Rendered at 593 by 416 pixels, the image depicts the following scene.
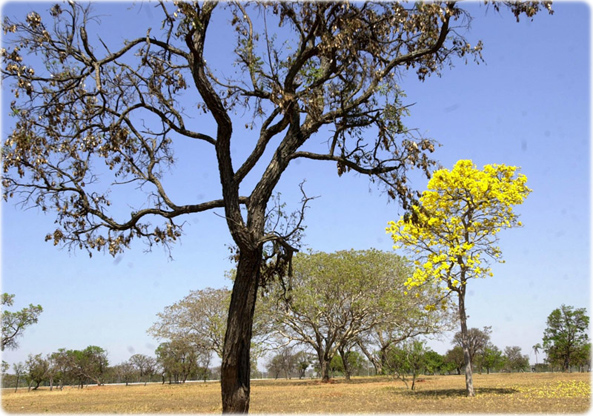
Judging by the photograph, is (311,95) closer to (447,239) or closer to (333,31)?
(333,31)

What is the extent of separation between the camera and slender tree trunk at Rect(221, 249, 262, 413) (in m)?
5.41

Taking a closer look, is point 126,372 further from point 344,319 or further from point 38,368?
point 344,319

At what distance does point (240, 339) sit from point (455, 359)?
54712 mm

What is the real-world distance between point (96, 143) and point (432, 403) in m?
12.6

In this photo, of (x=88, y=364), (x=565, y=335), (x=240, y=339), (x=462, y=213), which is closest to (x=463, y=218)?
(x=462, y=213)

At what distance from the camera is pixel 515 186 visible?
16.2 metres

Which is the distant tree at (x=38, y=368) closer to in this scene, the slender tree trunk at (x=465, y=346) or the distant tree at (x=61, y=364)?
the distant tree at (x=61, y=364)

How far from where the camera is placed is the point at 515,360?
2459 inches

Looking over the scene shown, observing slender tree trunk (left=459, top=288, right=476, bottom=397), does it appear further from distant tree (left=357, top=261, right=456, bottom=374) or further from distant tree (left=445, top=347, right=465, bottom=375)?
distant tree (left=445, top=347, right=465, bottom=375)

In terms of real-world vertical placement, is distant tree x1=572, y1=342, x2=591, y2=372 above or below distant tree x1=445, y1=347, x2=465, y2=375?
above

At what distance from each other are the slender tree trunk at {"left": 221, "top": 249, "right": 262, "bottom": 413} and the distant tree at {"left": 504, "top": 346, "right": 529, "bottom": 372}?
58.9m

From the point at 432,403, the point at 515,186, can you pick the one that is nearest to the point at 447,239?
the point at 515,186

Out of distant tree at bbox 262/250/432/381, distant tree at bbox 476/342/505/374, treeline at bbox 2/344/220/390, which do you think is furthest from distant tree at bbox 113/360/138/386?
distant tree at bbox 476/342/505/374

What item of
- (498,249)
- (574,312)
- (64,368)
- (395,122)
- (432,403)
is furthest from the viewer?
(64,368)
